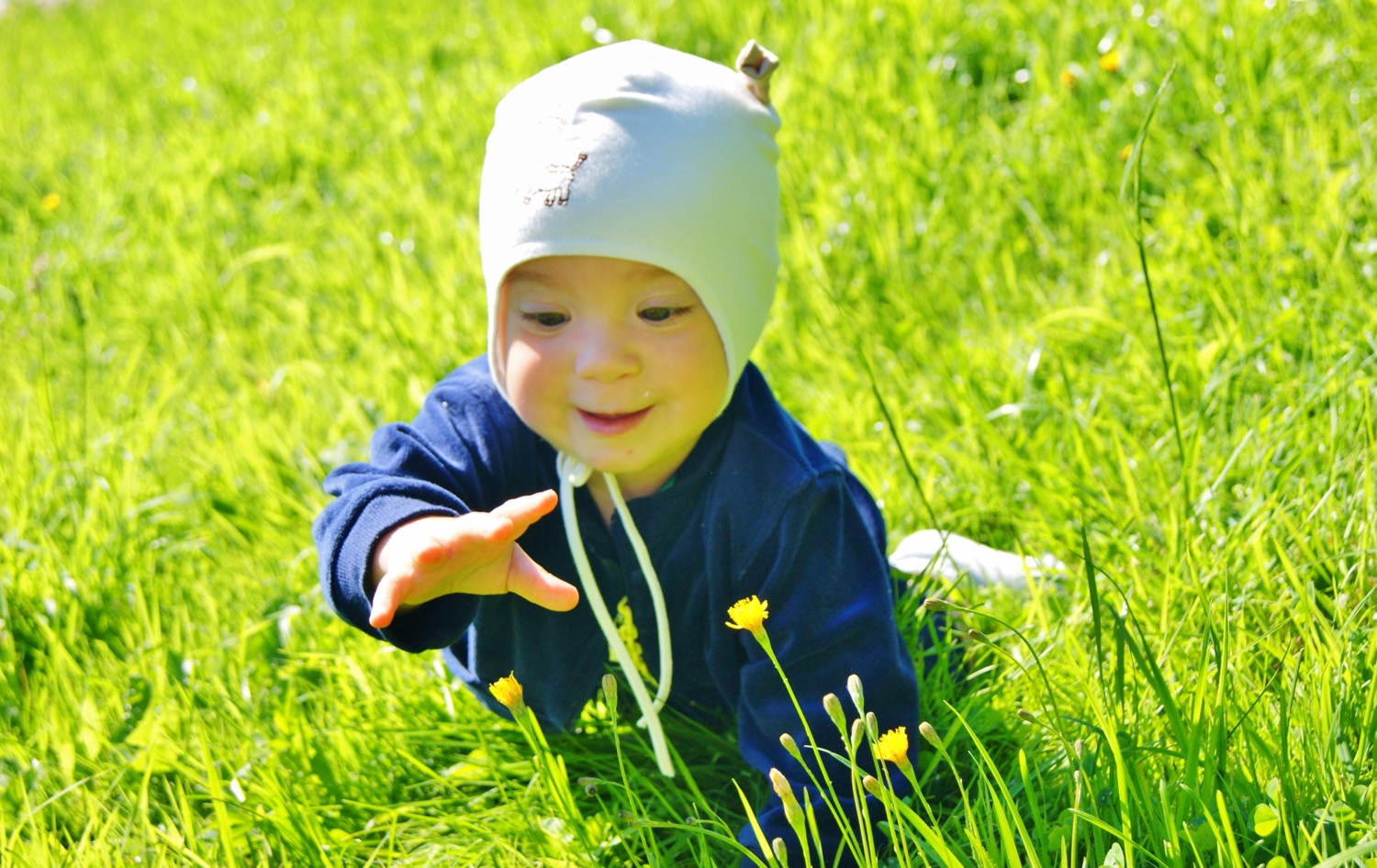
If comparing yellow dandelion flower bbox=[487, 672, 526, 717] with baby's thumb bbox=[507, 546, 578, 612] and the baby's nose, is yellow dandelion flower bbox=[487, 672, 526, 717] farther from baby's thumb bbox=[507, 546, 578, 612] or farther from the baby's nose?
the baby's nose

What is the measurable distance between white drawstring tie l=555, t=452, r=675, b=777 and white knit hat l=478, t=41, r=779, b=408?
0.22 metres

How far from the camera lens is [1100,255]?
2809 mm

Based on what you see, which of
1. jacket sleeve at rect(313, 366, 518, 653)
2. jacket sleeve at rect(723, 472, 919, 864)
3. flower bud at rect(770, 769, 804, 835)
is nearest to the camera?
flower bud at rect(770, 769, 804, 835)

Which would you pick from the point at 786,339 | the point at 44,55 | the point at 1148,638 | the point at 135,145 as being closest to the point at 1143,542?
the point at 1148,638

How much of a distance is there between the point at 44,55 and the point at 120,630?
6.15 m

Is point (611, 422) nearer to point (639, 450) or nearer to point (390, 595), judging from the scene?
point (639, 450)

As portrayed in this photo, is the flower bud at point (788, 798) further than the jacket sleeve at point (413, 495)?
No

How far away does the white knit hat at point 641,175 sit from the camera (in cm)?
166

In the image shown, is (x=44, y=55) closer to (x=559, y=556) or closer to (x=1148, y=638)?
(x=559, y=556)

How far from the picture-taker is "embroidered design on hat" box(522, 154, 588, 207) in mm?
1655

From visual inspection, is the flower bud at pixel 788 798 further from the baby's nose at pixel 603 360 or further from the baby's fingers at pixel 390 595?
the baby's nose at pixel 603 360

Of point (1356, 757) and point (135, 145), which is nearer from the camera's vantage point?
point (1356, 757)

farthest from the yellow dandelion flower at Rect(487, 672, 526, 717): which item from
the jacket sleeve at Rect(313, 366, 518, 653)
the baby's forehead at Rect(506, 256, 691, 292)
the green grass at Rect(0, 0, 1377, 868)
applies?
the baby's forehead at Rect(506, 256, 691, 292)

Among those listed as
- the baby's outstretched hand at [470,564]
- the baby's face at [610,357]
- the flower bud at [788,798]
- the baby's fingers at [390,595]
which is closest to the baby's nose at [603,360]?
the baby's face at [610,357]
